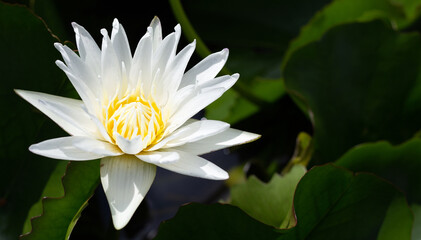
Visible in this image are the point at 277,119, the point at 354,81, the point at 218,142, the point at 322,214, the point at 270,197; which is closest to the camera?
the point at 218,142

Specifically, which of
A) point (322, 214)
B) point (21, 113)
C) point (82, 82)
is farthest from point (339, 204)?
point (21, 113)

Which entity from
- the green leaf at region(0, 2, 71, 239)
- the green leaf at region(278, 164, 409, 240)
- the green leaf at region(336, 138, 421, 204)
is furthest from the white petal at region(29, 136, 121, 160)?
the green leaf at region(336, 138, 421, 204)

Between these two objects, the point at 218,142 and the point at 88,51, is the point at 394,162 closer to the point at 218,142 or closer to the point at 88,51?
the point at 218,142

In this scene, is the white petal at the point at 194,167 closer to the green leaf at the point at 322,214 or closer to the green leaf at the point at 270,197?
the green leaf at the point at 322,214

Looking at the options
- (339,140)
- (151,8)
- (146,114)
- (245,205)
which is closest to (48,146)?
(146,114)

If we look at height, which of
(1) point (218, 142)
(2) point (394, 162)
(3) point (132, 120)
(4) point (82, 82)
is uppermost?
(4) point (82, 82)

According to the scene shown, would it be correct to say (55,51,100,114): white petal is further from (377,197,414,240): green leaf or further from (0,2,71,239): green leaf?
(377,197,414,240): green leaf

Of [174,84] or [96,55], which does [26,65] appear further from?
[174,84]

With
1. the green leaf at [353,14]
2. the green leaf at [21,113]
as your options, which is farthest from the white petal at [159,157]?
the green leaf at [353,14]
